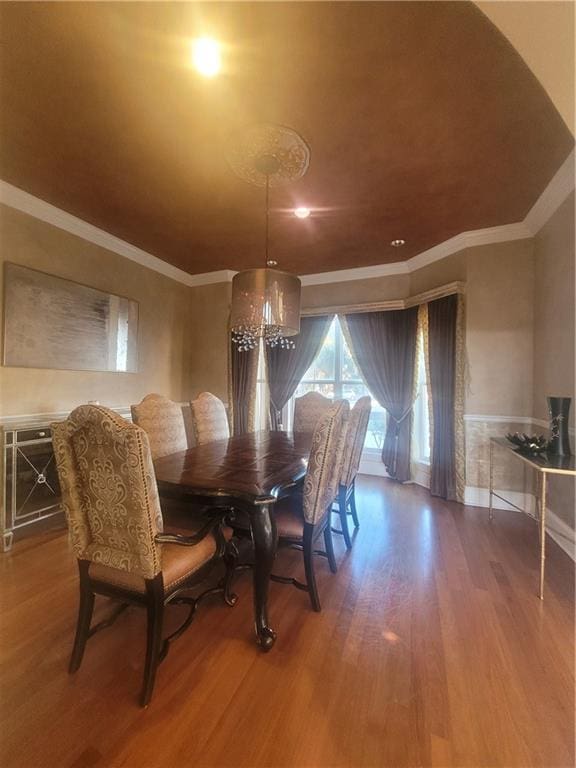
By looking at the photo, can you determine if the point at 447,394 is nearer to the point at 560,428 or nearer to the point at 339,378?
the point at 560,428

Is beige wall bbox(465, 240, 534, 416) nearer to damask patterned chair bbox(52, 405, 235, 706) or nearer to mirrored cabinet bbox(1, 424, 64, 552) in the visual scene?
damask patterned chair bbox(52, 405, 235, 706)

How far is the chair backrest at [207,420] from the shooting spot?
284cm

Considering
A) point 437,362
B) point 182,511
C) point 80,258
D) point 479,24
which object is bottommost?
point 182,511

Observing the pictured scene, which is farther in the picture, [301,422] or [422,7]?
[301,422]

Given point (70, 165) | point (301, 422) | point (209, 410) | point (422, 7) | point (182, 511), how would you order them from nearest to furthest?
point (422, 7) → point (182, 511) → point (70, 165) → point (209, 410) → point (301, 422)

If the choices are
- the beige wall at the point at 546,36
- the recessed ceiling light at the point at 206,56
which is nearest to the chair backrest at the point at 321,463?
the beige wall at the point at 546,36

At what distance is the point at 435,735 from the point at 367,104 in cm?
284

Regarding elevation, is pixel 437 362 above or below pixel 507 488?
above

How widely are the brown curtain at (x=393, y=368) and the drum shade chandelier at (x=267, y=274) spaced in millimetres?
1961

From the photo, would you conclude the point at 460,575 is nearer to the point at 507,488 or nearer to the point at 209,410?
the point at 507,488

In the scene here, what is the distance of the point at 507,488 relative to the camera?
10.3 ft

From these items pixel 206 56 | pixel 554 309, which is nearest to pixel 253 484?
pixel 206 56

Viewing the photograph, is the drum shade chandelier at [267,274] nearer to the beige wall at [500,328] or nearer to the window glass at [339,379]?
the beige wall at [500,328]

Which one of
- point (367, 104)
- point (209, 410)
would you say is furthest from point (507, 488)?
point (367, 104)
